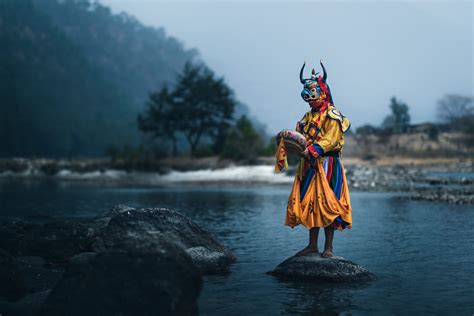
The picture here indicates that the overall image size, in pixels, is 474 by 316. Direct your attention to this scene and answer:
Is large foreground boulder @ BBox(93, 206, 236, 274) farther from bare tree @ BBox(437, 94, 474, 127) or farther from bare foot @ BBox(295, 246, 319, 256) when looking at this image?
bare tree @ BBox(437, 94, 474, 127)

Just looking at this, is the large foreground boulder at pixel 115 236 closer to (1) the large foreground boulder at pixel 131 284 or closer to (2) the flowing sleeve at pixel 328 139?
(1) the large foreground boulder at pixel 131 284

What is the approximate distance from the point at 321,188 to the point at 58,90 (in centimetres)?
12269

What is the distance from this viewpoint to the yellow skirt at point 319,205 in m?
8.38

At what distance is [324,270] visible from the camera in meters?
8.18

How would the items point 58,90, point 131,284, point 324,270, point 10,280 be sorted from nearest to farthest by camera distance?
point 131,284, point 10,280, point 324,270, point 58,90

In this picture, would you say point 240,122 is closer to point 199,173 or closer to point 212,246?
→ point 199,173

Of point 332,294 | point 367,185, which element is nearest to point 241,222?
point 332,294

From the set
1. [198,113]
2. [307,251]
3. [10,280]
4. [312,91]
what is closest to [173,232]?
[307,251]

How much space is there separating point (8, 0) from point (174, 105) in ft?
305

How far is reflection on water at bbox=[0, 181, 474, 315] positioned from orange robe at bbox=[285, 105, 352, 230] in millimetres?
1081

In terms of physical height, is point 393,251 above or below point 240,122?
below

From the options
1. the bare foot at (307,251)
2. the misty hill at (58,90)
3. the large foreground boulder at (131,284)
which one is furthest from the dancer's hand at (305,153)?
the misty hill at (58,90)

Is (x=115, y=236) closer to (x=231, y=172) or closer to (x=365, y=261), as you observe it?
(x=365, y=261)

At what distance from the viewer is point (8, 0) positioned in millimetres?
129375
